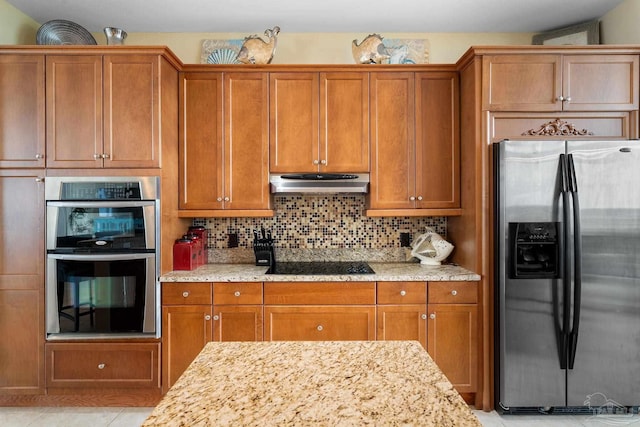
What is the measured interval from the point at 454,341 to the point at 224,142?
2.20 m

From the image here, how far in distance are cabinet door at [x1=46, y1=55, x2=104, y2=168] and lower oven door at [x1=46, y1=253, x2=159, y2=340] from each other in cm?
68

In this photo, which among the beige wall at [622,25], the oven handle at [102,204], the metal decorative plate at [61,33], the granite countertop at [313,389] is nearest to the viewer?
the granite countertop at [313,389]

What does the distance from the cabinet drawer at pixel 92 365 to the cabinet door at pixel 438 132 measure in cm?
232

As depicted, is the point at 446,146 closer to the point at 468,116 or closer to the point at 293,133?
the point at 468,116

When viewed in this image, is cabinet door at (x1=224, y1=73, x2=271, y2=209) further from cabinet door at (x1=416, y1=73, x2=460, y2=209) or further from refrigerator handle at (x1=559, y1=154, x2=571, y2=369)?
refrigerator handle at (x1=559, y1=154, x2=571, y2=369)

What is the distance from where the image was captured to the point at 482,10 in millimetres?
2811

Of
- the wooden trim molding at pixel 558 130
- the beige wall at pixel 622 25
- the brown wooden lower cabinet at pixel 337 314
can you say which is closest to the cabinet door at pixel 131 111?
the brown wooden lower cabinet at pixel 337 314

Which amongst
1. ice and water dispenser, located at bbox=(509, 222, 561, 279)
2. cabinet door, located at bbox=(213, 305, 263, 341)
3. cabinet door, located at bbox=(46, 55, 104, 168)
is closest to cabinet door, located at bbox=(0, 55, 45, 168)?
cabinet door, located at bbox=(46, 55, 104, 168)

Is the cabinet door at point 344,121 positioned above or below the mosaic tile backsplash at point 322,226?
above

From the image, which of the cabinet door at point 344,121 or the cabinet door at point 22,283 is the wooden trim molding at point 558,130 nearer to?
the cabinet door at point 344,121

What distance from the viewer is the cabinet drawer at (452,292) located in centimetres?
254

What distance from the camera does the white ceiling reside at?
2.72 metres

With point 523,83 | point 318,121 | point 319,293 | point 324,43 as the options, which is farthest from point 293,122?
point 523,83

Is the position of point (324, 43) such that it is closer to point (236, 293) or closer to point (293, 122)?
point (293, 122)
